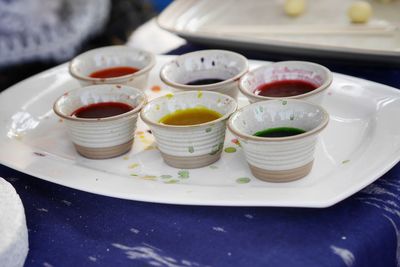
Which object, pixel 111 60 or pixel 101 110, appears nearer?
pixel 101 110

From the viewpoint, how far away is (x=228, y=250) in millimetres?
670

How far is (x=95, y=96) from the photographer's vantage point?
3.04ft

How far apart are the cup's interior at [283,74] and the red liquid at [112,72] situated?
0.24 m

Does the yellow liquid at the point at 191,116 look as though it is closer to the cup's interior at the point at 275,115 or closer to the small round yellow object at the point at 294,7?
the cup's interior at the point at 275,115

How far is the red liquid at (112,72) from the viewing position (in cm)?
106

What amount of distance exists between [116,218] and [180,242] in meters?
0.10

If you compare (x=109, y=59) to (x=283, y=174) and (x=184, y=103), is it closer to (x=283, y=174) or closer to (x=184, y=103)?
(x=184, y=103)

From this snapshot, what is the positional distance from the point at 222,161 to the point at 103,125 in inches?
6.9

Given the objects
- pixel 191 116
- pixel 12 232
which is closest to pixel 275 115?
pixel 191 116

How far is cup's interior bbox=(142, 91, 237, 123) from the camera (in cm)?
→ 84

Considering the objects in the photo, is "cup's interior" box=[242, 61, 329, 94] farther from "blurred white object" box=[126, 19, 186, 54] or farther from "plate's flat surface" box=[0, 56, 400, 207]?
"blurred white object" box=[126, 19, 186, 54]

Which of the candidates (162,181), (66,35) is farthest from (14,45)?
(162,181)

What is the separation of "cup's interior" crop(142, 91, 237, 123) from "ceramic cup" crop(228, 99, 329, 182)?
0.06 meters

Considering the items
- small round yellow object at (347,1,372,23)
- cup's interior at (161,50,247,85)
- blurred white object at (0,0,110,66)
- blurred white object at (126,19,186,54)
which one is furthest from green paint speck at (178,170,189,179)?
blurred white object at (0,0,110,66)
